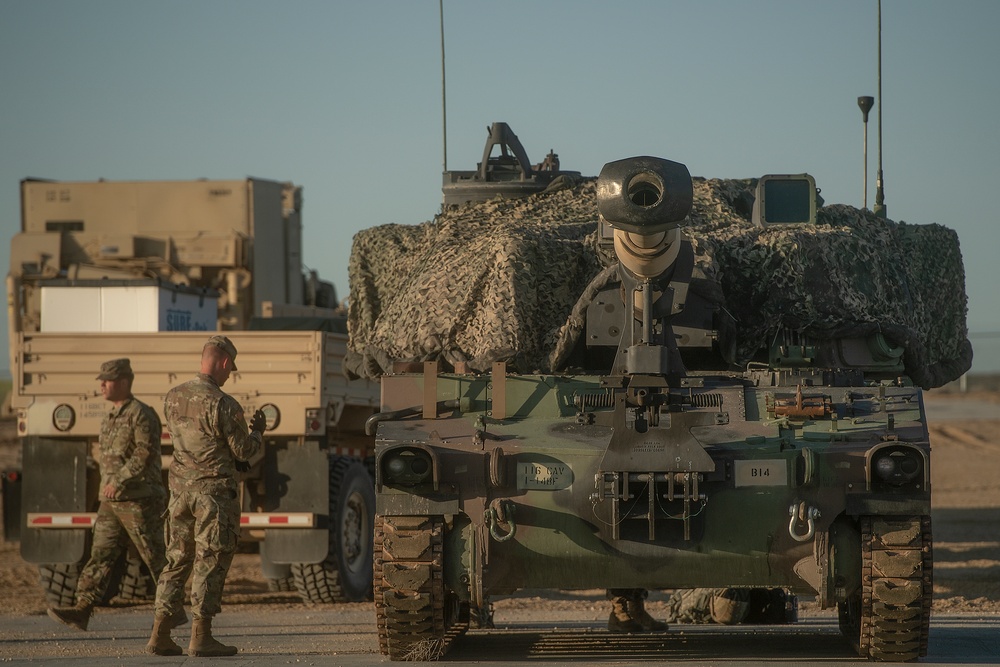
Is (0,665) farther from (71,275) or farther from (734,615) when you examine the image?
(71,275)

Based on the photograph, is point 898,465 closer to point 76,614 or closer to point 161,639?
point 161,639

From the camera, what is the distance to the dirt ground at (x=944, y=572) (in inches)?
502

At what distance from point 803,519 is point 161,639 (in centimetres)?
367

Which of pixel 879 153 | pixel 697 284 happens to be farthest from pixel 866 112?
pixel 697 284

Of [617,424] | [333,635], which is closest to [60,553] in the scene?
[333,635]

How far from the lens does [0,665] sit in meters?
8.86

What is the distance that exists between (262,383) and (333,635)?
8.62 feet

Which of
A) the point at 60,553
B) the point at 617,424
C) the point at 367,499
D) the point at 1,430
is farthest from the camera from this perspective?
the point at 1,430

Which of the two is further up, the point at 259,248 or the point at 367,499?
the point at 259,248

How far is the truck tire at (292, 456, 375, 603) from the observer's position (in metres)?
12.7

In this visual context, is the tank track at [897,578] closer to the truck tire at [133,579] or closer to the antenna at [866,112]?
the antenna at [866,112]

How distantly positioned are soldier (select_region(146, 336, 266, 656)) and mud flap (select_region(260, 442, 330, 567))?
298 centimetres

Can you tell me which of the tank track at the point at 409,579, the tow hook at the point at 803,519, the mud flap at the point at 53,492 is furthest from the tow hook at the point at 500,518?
the mud flap at the point at 53,492

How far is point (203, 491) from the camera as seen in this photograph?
9.34m
